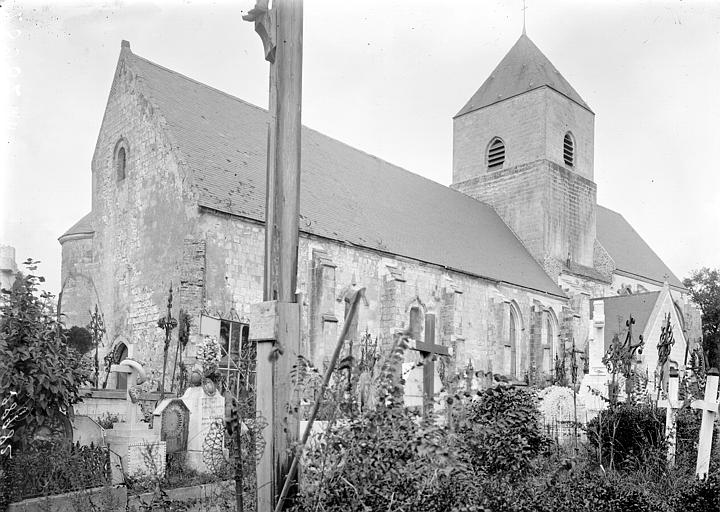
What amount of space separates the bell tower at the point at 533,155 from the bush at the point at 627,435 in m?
19.8

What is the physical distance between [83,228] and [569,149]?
22.6m

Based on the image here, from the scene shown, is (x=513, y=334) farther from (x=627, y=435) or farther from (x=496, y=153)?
(x=627, y=435)

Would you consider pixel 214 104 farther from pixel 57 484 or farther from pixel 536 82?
pixel 536 82

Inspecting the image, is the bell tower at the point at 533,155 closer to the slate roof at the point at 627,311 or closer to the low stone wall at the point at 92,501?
the slate roof at the point at 627,311

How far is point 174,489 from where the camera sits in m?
8.58

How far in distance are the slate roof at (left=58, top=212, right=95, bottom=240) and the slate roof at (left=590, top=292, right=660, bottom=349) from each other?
20.2 m

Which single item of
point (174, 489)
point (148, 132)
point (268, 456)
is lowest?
point (174, 489)

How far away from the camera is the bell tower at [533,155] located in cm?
3122

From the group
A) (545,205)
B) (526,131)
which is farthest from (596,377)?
(526,131)

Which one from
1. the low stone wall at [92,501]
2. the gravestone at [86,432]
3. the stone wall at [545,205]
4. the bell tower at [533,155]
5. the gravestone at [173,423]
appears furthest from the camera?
the bell tower at [533,155]

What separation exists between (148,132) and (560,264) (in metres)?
18.8

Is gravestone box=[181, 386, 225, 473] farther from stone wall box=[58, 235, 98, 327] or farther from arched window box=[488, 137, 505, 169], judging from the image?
arched window box=[488, 137, 505, 169]

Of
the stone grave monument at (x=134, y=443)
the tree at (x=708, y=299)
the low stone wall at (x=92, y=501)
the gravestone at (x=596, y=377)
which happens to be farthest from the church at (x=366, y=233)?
the tree at (x=708, y=299)

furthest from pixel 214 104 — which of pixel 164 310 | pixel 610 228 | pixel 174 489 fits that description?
pixel 610 228
